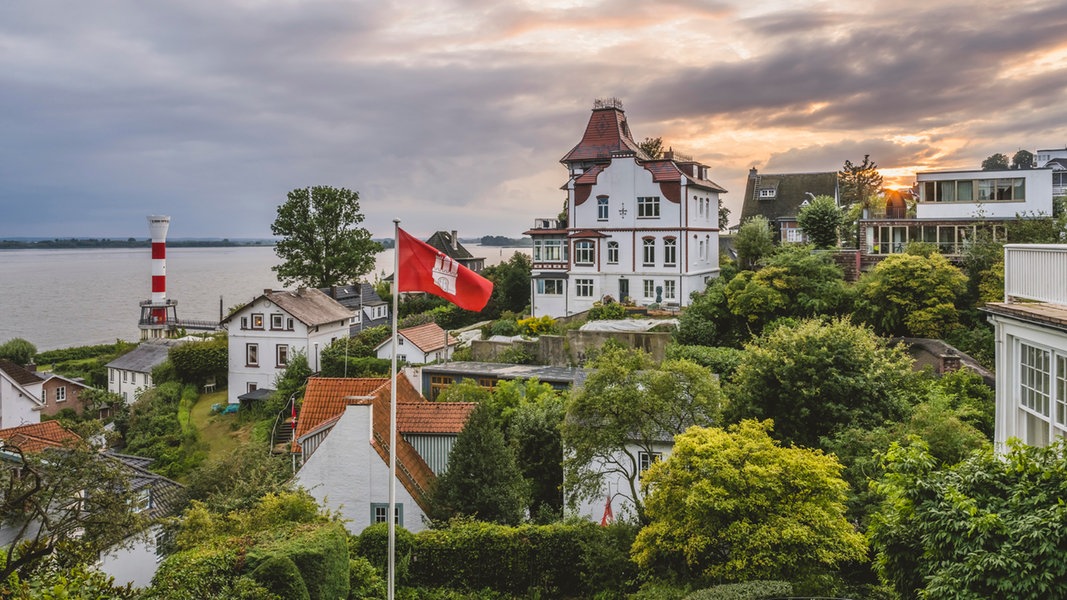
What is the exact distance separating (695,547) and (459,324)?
121 ft

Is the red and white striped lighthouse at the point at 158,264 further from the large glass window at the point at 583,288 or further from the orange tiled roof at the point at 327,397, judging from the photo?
the orange tiled roof at the point at 327,397

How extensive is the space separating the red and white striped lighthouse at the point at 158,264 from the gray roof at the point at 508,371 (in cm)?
4381

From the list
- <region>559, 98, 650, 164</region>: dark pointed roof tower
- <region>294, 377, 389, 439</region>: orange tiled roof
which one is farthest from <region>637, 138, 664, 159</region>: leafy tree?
<region>294, 377, 389, 439</region>: orange tiled roof

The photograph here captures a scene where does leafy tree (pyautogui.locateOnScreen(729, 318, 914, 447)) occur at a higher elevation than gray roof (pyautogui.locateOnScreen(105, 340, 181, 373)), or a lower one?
higher

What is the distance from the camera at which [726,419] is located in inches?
774

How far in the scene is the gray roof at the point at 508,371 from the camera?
28.1m

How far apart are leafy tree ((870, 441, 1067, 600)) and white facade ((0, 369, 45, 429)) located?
45.3 meters

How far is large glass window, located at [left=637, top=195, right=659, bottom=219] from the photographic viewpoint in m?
40.8

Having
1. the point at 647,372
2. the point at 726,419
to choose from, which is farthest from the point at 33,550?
the point at 726,419

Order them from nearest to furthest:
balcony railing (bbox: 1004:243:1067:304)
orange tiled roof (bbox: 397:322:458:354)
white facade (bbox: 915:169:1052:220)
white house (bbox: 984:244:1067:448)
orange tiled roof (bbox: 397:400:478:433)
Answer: white house (bbox: 984:244:1067:448)
balcony railing (bbox: 1004:243:1067:304)
orange tiled roof (bbox: 397:400:478:433)
white facade (bbox: 915:169:1052:220)
orange tiled roof (bbox: 397:322:458:354)

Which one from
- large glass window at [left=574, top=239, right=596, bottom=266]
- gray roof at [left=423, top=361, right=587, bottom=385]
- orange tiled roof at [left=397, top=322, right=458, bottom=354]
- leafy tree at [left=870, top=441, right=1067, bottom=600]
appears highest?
large glass window at [left=574, top=239, right=596, bottom=266]

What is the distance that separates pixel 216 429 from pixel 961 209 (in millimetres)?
36321

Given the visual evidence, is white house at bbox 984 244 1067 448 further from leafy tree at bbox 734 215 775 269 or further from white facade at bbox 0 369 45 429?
white facade at bbox 0 369 45 429

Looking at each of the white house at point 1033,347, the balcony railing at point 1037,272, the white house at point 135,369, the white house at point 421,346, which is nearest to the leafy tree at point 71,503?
the white house at point 1033,347
